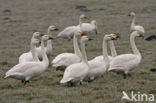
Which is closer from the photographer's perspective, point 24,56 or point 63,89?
point 63,89

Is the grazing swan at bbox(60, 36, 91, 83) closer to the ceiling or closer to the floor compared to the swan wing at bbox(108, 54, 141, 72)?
closer to the ceiling

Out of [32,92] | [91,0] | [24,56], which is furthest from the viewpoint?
[91,0]

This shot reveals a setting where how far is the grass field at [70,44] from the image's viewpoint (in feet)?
25.7

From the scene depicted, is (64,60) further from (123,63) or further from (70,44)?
(70,44)

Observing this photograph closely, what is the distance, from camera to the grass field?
25.7 feet

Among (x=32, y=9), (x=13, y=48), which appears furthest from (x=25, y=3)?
(x=13, y=48)

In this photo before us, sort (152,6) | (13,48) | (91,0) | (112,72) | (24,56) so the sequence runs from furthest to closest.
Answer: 1. (91,0)
2. (152,6)
3. (13,48)
4. (24,56)
5. (112,72)

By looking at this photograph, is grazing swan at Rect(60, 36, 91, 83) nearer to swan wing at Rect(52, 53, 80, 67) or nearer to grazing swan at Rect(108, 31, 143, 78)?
grazing swan at Rect(108, 31, 143, 78)

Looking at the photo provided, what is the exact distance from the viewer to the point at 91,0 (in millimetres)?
40125

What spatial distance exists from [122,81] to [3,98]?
140 inches

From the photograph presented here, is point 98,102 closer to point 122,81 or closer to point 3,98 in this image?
point 3,98

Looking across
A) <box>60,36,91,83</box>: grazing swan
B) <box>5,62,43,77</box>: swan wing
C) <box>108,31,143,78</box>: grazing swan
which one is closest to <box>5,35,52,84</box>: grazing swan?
<box>5,62,43,77</box>: swan wing

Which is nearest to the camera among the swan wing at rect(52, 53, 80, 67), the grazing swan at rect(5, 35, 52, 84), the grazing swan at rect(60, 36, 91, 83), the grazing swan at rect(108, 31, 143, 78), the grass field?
the grass field

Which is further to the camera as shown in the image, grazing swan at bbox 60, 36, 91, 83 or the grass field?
grazing swan at bbox 60, 36, 91, 83
